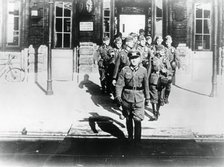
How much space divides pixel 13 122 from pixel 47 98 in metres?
2.40

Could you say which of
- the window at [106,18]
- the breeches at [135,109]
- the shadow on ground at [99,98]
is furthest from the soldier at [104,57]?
the breeches at [135,109]

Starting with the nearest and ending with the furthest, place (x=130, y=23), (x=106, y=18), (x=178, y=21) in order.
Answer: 1. (x=178, y=21)
2. (x=106, y=18)
3. (x=130, y=23)

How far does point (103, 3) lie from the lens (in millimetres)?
12836

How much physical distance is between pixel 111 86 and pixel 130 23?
4419 mm

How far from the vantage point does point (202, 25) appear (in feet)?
41.6

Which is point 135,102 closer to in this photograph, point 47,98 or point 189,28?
point 47,98

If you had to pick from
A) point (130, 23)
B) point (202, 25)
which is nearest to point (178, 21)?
point (202, 25)

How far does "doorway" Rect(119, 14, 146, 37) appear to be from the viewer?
44.0ft

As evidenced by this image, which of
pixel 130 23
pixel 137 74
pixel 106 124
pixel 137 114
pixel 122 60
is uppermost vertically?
pixel 130 23

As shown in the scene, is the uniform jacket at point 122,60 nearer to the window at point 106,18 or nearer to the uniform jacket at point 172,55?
the uniform jacket at point 172,55

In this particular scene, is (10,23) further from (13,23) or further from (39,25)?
(39,25)

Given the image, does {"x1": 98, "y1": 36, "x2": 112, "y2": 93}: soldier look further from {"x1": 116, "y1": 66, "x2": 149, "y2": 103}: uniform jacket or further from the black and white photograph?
{"x1": 116, "y1": 66, "x2": 149, "y2": 103}: uniform jacket

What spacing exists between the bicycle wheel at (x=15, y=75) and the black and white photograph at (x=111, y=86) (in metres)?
0.04

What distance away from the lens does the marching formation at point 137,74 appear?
5.99m
